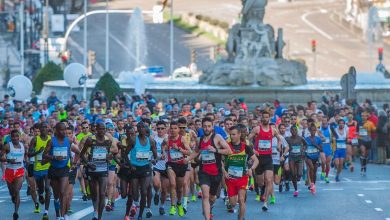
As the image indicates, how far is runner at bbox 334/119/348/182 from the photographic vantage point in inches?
1145

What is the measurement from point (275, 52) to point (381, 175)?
59.8 feet

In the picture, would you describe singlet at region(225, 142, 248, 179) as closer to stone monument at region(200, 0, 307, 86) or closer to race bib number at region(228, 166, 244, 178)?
race bib number at region(228, 166, 244, 178)

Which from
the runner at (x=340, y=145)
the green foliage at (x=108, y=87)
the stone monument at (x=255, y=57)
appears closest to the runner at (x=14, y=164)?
the runner at (x=340, y=145)

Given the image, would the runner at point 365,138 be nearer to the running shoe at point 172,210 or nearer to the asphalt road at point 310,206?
the asphalt road at point 310,206

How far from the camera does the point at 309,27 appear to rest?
313 feet

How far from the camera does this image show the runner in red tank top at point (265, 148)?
23328 mm

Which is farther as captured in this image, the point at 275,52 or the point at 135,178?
the point at 275,52

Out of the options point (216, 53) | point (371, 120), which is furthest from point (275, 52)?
point (216, 53)

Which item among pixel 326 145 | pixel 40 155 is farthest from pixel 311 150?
pixel 40 155

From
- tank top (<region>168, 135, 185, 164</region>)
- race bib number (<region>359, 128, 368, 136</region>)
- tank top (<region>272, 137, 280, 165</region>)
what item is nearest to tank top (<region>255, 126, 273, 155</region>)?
tank top (<region>272, 137, 280, 165</region>)

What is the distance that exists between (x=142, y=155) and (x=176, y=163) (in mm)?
1361

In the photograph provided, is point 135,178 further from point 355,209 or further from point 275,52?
point 275,52

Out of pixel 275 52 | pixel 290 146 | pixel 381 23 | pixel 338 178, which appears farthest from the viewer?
pixel 381 23

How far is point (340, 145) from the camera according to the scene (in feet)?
96.1
